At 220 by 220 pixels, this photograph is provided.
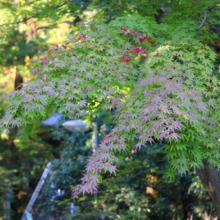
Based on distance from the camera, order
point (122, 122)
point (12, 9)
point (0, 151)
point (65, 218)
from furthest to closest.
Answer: point (0, 151) → point (65, 218) → point (12, 9) → point (122, 122)

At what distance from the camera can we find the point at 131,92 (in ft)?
12.9

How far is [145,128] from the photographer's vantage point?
308cm

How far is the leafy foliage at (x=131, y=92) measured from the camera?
3117 millimetres

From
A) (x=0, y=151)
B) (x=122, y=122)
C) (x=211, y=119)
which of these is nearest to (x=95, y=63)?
(x=122, y=122)

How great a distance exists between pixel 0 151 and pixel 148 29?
890 centimetres

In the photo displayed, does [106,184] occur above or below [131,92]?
below

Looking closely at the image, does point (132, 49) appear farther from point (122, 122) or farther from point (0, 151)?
point (0, 151)

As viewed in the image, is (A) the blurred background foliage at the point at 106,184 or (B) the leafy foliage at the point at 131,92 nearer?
(B) the leafy foliage at the point at 131,92

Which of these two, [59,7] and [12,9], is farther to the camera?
[59,7]

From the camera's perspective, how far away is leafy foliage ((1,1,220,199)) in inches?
123

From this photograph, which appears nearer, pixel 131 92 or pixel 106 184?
pixel 131 92

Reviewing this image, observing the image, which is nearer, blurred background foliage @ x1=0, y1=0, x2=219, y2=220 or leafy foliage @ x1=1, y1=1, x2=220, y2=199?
leafy foliage @ x1=1, y1=1, x2=220, y2=199

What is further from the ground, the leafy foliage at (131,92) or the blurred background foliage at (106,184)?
the leafy foliage at (131,92)

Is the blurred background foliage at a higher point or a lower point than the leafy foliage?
lower
